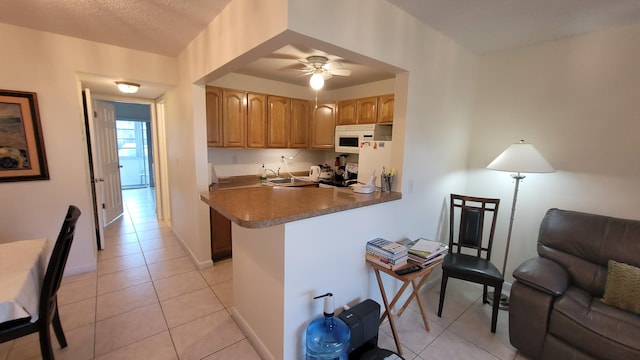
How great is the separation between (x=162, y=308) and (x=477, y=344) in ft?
8.80

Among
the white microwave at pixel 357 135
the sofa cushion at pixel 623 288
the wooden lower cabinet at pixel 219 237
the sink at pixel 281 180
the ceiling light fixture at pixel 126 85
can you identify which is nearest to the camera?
the sofa cushion at pixel 623 288

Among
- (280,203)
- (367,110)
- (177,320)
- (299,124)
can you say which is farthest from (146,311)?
(367,110)

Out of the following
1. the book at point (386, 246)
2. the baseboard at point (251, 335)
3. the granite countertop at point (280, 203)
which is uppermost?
the granite countertop at point (280, 203)

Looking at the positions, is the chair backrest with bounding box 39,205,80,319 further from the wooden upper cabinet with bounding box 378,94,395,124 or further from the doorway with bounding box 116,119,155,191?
the doorway with bounding box 116,119,155,191


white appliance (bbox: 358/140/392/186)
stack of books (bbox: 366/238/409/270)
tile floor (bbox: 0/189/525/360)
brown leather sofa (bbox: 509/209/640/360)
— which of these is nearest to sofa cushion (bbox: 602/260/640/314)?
brown leather sofa (bbox: 509/209/640/360)

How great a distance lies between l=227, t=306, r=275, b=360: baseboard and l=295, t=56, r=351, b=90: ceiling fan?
89.4 inches

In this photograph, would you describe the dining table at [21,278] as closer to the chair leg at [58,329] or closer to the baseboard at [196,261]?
the chair leg at [58,329]

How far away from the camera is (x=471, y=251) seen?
3174mm

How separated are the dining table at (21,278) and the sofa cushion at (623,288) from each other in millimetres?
3517

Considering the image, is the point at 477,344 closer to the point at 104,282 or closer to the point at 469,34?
the point at 469,34

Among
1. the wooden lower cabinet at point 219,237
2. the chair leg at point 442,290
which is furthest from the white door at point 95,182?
the chair leg at point 442,290

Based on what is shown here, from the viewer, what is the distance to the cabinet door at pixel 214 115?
10.8 feet

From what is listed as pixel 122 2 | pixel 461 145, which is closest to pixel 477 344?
pixel 461 145

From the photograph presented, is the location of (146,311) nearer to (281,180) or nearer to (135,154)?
(281,180)
